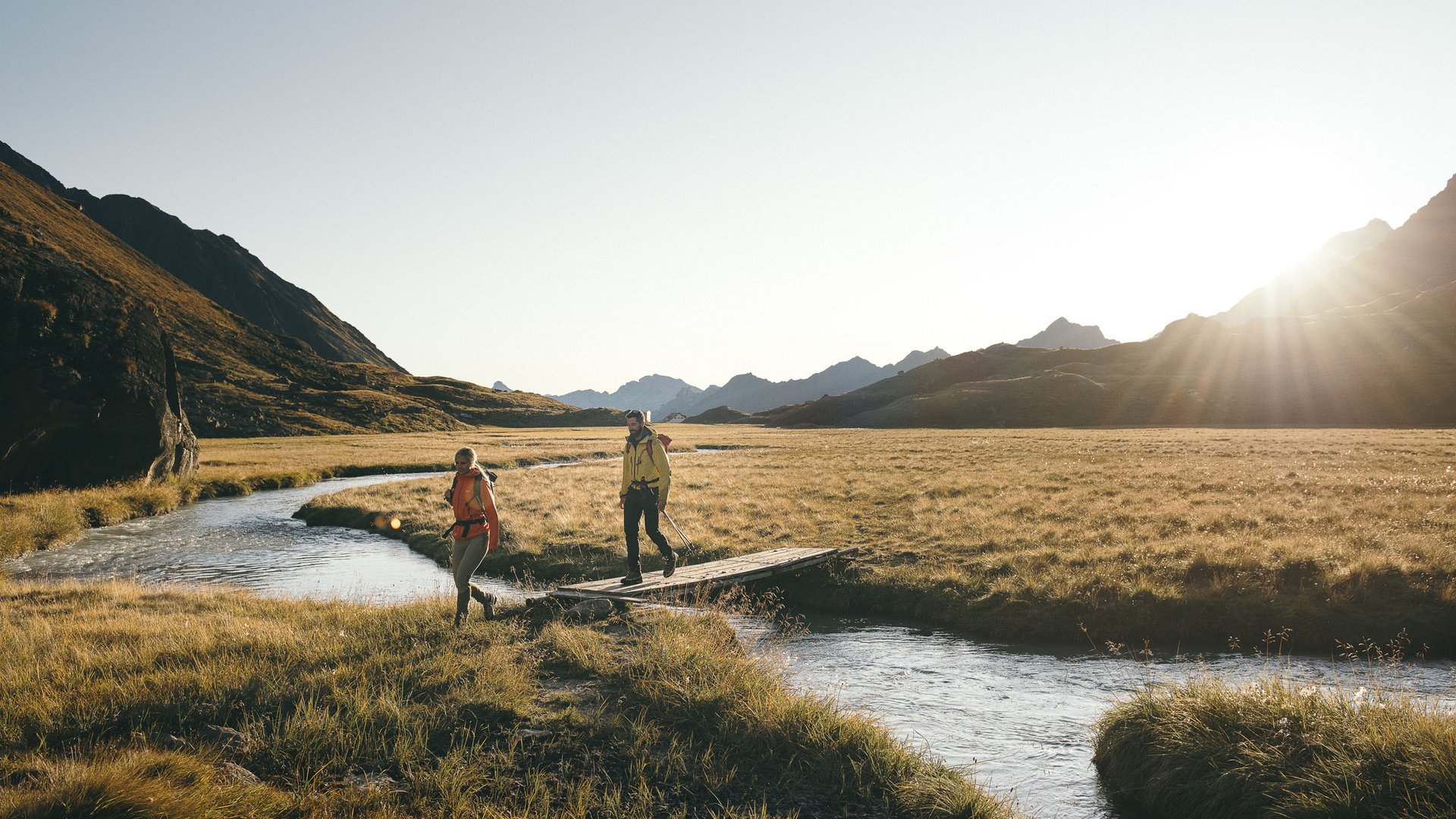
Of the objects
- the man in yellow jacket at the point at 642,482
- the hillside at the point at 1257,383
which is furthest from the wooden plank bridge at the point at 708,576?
the hillside at the point at 1257,383

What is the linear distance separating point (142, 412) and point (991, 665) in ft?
113

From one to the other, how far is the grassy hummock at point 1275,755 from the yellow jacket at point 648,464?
7.80 meters

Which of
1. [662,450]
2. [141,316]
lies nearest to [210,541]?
[141,316]

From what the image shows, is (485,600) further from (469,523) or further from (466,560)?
(469,523)

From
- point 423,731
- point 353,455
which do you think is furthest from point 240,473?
point 423,731

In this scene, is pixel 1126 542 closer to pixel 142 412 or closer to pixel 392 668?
pixel 392 668

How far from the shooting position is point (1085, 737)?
341 inches

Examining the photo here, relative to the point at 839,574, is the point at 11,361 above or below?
above

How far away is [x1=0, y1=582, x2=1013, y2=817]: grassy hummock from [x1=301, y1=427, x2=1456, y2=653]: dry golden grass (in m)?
7.61

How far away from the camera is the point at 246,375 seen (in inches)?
5098

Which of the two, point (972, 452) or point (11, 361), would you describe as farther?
point (972, 452)

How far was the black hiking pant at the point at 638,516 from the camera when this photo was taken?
13195 mm

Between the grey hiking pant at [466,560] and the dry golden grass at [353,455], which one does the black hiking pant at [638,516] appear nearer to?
the grey hiking pant at [466,560]

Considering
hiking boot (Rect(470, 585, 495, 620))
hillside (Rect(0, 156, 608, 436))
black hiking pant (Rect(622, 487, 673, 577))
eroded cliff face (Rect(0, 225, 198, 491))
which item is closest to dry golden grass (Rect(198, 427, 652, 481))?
eroded cliff face (Rect(0, 225, 198, 491))
